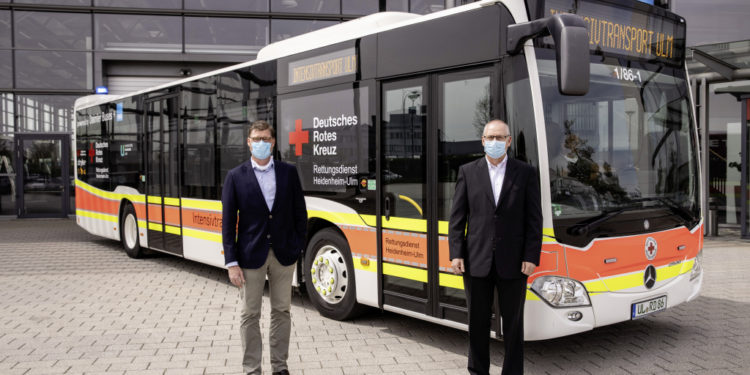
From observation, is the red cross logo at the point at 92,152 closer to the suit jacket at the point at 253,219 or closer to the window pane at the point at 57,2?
the window pane at the point at 57,2

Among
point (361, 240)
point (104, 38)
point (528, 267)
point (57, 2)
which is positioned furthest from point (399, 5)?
point (528, 267)

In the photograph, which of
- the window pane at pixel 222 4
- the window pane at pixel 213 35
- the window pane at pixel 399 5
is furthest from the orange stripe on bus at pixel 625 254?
the window pane at pixel 222 4

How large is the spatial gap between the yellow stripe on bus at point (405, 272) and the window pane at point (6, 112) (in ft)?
55.8

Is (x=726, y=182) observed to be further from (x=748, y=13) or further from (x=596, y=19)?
(x=596, y=19)

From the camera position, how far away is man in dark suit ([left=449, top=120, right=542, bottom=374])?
164 inches

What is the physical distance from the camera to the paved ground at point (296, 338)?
5.07 meters

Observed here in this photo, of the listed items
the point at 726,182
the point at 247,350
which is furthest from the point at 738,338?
the point at 726,182

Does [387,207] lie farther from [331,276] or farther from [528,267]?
[528,267]

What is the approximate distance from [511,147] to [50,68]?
703 inches

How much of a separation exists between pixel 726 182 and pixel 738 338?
10745mm

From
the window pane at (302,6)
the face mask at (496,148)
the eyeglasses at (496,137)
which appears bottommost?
the face mask at (496,148)

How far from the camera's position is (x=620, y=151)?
16.5 ft

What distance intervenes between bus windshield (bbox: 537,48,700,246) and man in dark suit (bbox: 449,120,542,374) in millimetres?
556

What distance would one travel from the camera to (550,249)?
461 centimetres
